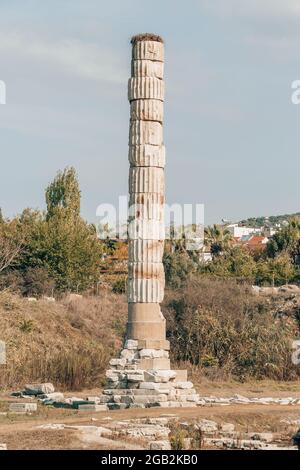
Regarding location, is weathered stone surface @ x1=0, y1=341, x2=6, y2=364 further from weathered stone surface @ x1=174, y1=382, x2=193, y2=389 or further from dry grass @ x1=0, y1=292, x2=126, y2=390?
weathered stone surface @ x1=174, y1=382, x2=193, y2=389

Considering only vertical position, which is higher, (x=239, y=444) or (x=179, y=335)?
(x=179, y=335)

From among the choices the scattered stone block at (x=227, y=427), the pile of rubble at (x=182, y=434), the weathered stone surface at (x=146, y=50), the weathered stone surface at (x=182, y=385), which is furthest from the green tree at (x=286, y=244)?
the pile of rubble at (x=182, y=434)

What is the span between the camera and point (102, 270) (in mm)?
60781

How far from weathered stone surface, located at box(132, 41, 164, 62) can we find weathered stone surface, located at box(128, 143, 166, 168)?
2.24m

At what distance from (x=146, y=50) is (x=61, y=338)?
14.0m

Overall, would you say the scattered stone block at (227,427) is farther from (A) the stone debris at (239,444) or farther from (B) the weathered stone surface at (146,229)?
(B) the weathered stone surface at (146,229)

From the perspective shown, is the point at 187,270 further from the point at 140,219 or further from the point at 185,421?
the point at 185,421

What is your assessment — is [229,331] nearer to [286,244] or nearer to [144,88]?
[144,88]

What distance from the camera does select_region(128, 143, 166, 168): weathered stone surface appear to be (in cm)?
2727

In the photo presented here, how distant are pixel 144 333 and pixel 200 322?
9.97 metres

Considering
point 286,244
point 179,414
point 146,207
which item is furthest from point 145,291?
point 286,244

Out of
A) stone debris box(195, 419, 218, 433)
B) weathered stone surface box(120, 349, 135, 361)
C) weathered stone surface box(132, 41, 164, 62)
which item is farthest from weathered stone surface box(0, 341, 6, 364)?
stone debris box(195, 419, 218, 433)

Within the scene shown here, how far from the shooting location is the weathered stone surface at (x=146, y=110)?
27.2m

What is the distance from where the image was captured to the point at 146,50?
89.1 feet
